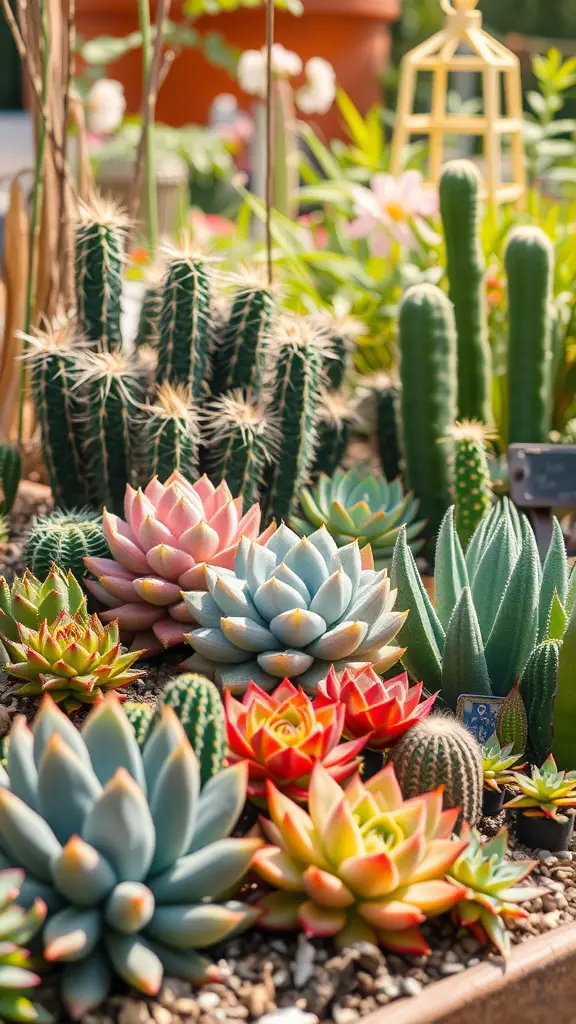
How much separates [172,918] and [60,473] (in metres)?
1.46

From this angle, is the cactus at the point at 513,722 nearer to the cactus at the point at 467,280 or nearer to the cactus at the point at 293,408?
the cactus at the point at 293,408

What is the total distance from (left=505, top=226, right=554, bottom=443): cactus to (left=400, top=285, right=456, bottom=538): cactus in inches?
8.3

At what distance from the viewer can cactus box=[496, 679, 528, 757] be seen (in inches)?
72.0

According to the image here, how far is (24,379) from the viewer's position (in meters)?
2.91

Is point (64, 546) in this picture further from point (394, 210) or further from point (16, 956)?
point (394, 210)

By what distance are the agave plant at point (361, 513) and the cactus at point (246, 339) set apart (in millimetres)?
305

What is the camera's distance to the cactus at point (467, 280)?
9.68ft

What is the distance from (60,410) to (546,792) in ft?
4.63

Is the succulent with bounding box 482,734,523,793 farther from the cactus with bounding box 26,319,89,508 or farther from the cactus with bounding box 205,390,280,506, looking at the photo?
the cactus with bounding box 26,319,89,508

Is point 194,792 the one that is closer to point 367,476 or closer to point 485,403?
point 367,476

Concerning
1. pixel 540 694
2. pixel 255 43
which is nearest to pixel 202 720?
pixel 540 694

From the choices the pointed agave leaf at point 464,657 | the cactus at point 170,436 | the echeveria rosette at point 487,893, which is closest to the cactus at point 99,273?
the cactus at point 170,436

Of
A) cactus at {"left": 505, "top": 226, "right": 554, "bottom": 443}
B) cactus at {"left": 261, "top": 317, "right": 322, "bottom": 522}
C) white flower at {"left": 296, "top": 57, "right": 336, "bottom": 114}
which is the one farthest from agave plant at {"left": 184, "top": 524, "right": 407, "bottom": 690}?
white flower at {"left": 296, "top": 57, "right": 336, "bottom": 114}

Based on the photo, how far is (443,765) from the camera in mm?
1616
